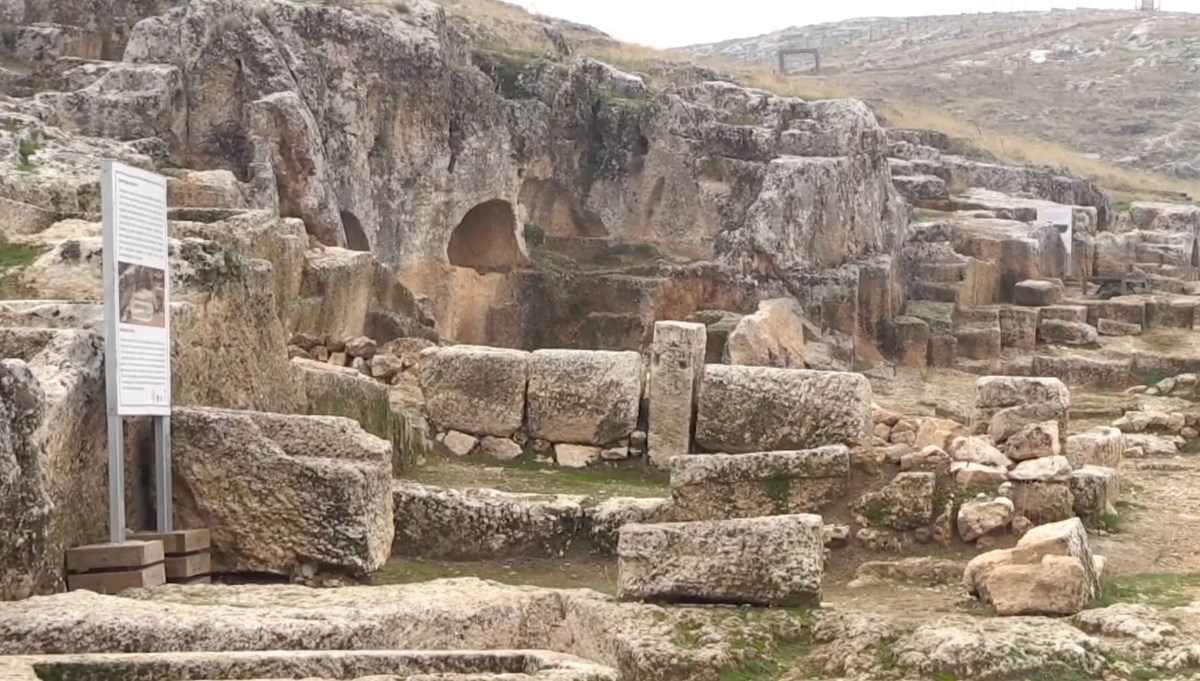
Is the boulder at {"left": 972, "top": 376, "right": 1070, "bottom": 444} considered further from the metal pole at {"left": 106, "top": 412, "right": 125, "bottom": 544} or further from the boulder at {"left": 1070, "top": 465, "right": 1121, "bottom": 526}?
the metal pole at {"left": 106, "top": 412, "right": 125, "bottom": 544}

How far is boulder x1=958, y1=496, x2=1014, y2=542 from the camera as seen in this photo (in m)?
8.23

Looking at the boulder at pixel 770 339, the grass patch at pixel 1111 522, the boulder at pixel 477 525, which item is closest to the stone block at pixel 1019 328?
the boulder at pixel 770 339

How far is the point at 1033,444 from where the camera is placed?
30.6 feet

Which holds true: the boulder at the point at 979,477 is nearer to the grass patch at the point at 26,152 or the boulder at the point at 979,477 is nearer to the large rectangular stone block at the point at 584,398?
the large rectangular stone block at the point at 584,398

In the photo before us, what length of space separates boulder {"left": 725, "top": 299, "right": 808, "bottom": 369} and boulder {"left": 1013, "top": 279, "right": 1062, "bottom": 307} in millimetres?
7239

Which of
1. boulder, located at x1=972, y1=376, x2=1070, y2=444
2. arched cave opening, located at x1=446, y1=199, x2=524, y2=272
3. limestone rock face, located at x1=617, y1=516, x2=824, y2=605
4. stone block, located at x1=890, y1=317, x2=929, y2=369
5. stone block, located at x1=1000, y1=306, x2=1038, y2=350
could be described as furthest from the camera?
stone block, located at x1=1000, y1=306, x2=1038, y2=350

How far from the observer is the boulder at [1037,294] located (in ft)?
90.1

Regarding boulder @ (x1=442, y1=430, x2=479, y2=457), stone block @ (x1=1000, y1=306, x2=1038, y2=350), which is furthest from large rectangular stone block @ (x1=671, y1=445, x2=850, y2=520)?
stone block @ (x1=1000, y1=306, x2=1038, y2=350)

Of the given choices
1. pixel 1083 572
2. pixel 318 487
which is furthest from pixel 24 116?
pixel 1083 572

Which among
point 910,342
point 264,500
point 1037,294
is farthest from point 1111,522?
point 1037,294

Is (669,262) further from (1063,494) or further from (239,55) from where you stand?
(1063,494)

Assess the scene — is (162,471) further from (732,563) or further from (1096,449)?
(1096,449)

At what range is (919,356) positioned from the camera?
2373cm

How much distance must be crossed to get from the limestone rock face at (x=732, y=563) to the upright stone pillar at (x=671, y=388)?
3682 mm
